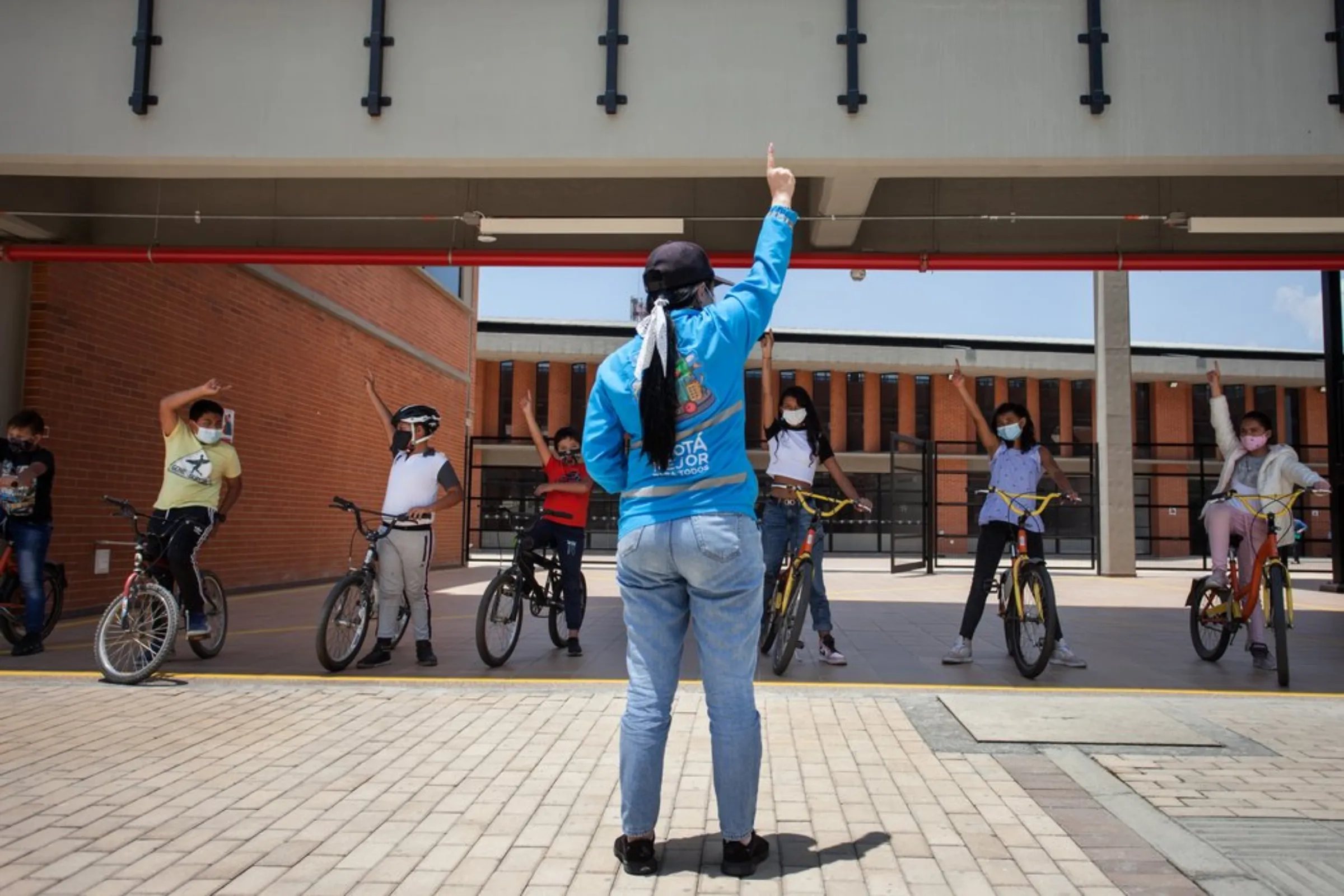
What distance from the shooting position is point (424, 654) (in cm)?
694

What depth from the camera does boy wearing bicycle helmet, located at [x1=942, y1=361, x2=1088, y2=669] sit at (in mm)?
6805

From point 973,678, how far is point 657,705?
4.22 meters

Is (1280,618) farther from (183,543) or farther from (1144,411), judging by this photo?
(1144,411)

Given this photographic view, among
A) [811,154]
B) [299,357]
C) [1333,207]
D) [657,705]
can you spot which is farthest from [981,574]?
[299,357]

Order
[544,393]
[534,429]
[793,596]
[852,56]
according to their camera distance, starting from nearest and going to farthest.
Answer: [793,596] < [852,56] < [534,429] < [544,393]

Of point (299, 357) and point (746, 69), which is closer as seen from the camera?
point (746, 69)

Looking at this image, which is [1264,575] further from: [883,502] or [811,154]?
[883,502]

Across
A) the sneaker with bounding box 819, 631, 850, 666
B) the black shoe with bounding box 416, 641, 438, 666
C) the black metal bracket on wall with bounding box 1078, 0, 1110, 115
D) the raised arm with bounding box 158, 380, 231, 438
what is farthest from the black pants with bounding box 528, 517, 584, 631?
the black metal bracket on wall with bounding box 1078, 0, 1110, 115

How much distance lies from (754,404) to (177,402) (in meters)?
30.6

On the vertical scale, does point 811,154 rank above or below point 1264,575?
above

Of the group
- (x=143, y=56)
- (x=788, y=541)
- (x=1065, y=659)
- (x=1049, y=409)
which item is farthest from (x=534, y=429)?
(x=1049, y=409)

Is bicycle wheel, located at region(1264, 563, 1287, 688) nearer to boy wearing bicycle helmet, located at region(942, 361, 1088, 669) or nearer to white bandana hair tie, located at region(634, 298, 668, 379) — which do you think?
boy wearing bicycle helmet, located at region(942, 361, 1088, 669)

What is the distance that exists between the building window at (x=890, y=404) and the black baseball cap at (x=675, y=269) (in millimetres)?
34375

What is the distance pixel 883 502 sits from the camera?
3531cm
